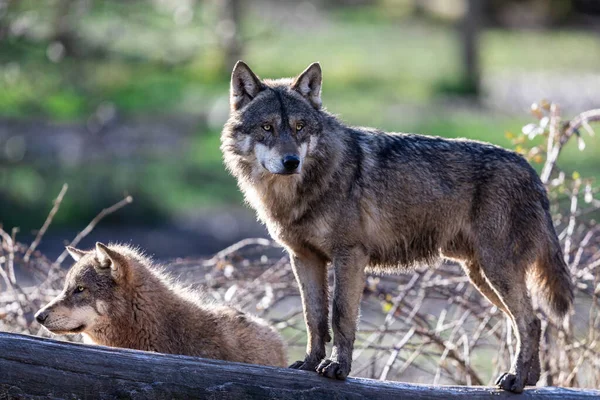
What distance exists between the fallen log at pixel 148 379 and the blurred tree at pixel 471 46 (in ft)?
68.1

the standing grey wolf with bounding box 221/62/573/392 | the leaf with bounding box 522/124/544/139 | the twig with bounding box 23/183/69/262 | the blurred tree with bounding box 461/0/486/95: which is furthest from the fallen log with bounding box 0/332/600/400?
the blurred tree with bounding box 461/0/486/95

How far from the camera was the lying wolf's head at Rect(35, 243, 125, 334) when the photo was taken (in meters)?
6.90

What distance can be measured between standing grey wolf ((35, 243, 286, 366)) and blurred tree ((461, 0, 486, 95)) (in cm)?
1981

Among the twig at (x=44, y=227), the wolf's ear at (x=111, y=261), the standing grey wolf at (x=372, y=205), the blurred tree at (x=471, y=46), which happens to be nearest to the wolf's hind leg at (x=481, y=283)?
the standing grey wolf at (x=372, y=205)

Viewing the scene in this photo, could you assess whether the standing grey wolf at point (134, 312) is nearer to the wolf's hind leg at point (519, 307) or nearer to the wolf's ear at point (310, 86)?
the wolf's ear at point (310, 86)

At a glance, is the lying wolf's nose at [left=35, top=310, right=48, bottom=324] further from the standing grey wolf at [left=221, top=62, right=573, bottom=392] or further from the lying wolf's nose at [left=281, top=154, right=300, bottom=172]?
the lying wolf's nose at [left=281, top=154, right=300, bottom=172]

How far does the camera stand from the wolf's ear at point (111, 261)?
7078 mm

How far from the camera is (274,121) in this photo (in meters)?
6.64

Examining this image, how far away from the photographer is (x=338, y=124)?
693cm

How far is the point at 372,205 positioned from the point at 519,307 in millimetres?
1208

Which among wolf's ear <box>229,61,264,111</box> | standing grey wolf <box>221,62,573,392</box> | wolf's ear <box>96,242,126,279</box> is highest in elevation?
wolf's ear <box>229,61,264,111</box>

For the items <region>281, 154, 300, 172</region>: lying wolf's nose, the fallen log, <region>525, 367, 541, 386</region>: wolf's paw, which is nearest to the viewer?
the fallen log

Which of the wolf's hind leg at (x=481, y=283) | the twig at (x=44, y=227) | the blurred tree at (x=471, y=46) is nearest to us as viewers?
the wolf's hind leg at (x=481, y=283)

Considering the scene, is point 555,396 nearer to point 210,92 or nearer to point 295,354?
point 295,354
